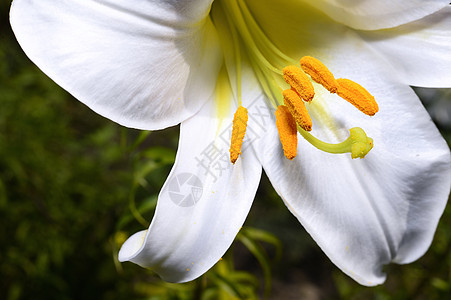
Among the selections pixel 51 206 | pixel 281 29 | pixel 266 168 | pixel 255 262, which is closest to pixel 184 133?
pixel 266 168

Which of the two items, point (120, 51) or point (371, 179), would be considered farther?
point (371, 179)

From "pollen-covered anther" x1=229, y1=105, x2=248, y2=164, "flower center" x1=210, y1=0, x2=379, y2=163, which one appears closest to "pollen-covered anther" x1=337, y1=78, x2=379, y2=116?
"flower center" x1=210, y1=0, x2=379, y2=163

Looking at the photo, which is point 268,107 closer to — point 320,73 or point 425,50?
point 320,73

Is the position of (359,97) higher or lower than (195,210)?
higher

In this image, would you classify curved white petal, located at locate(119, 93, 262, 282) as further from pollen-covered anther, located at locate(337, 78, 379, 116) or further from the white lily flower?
pollen-covered anther, located at locate(337, 78, 379, 116)

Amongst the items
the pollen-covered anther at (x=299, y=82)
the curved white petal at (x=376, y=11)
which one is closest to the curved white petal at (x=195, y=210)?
the pollen-covered anther at (x=299, y=82)

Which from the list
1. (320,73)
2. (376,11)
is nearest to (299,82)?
(320,73)

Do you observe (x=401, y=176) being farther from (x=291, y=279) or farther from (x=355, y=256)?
(x=291, y=279)

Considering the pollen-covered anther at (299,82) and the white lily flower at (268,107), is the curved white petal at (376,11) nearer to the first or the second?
the white lily flower at (268,107)
